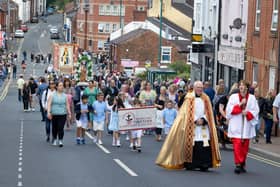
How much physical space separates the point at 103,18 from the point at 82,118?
104m

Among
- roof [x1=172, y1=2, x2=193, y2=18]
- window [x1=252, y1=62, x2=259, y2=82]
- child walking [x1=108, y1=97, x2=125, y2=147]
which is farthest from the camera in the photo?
roof [x1=172, y1=2, x2=193, y2=18]

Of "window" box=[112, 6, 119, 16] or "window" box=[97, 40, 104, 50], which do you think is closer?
"window" box=[112, 6, 119, 16]

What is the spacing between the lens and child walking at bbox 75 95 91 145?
25.6 metres

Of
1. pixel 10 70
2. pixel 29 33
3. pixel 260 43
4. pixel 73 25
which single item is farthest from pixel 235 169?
pixel 29 33

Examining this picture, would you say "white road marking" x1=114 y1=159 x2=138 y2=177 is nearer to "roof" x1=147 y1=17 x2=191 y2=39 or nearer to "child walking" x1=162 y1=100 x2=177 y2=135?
"child walking" x1=162 y1=100 x2=177 y2=135

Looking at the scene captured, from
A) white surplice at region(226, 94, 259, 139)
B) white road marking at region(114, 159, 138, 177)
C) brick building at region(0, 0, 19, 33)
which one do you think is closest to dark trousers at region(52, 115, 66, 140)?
white road marking at region(114, 159, 138, 177)

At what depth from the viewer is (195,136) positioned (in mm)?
17891

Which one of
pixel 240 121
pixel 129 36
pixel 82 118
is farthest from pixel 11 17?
pixel 240 121

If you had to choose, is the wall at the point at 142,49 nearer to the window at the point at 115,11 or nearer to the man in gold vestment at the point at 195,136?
the window at the point at 115,11

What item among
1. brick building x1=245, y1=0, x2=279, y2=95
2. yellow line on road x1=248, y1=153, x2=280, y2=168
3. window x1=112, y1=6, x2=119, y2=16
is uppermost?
window x1=112, y1=6, x2=119, y2=16

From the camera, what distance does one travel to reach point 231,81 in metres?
40.1

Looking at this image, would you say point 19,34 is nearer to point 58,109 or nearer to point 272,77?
point 272,77

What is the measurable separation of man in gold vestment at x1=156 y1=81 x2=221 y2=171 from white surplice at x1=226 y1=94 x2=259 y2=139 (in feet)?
1.52

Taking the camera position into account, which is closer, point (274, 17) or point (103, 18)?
point (274, 17)
